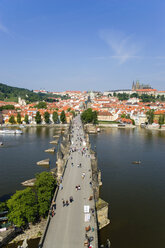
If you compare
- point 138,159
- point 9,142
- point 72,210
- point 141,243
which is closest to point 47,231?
point 72,210

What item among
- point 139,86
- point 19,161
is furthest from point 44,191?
point 139,86

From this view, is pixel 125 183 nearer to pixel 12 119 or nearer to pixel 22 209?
pixel 22 209

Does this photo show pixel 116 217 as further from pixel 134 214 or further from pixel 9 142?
pixel 9 142

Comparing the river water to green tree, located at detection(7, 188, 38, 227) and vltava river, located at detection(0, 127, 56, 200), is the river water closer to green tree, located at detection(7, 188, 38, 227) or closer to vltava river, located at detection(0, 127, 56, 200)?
vltava river, located at detection(0, 127, 56, 200)

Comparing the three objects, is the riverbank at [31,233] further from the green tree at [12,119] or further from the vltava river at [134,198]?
the green tree at [12,119]

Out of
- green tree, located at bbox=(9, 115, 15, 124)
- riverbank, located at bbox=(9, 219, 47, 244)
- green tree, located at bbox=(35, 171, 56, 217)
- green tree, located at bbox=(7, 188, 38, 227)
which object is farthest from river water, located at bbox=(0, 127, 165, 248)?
green tree, located at bbox=(9, 115, 15, 124)
